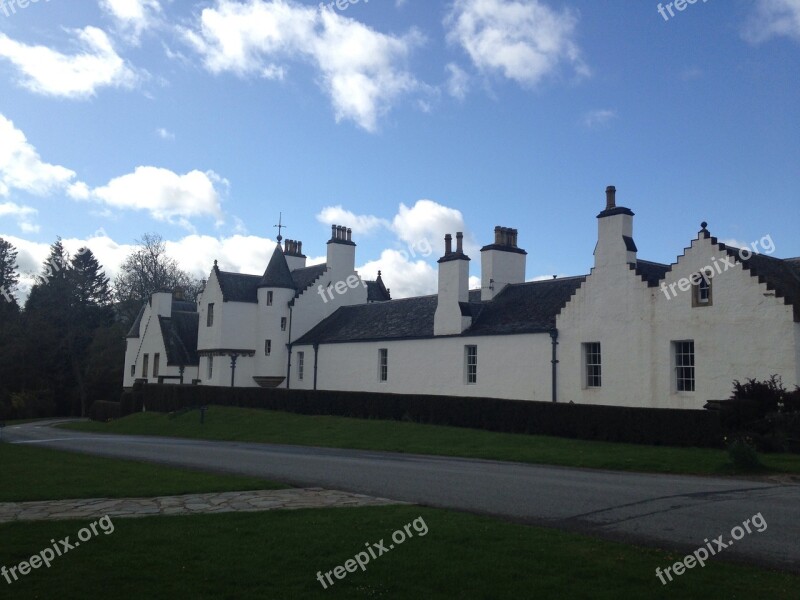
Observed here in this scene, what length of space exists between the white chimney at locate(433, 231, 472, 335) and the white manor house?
0.08 meters

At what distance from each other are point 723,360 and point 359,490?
1703 centimetres

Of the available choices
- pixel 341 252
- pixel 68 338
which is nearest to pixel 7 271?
pixel 68 338

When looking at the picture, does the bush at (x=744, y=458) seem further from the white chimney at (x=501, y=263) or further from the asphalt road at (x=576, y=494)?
the white chimney at (x=501, y=263)

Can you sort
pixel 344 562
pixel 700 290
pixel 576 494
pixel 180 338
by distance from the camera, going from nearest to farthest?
pixel 344 562
pixel 576 494
pixel 700 290
pixel 180 338

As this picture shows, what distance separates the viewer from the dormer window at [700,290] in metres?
26.6

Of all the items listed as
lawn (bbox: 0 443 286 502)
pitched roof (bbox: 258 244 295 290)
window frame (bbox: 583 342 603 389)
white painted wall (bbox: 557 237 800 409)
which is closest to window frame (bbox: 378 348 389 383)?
pitched roof (bbox: 258 244 295 290)

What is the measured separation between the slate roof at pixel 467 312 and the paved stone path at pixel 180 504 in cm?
2069

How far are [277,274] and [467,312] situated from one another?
16989 mm

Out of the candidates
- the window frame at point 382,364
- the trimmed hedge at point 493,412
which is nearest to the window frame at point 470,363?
the trimmed hedge at point 493,412

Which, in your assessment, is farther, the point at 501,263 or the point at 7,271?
the point at 7,271

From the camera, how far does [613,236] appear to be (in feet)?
97.9

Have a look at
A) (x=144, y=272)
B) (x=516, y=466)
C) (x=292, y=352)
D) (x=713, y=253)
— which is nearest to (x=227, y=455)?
(x=516, y=466)

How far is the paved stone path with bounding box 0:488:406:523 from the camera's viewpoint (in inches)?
425

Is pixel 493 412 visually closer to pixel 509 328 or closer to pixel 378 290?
pixel 509 328
